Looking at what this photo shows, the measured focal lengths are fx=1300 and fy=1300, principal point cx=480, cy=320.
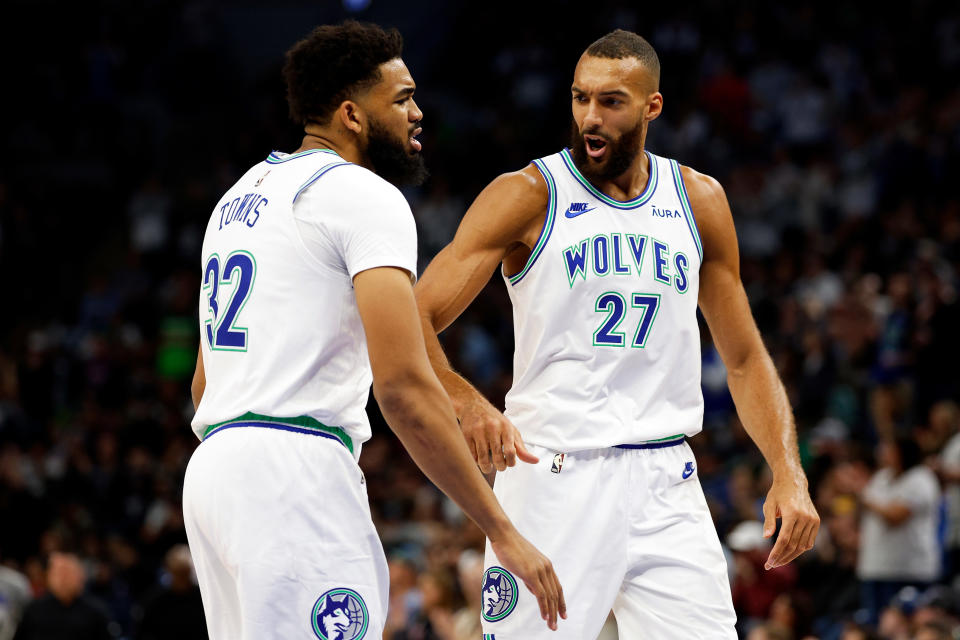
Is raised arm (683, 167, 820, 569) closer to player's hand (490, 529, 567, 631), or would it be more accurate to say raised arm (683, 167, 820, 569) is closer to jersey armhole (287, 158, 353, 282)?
player's hand (490, 529, 567, 631)

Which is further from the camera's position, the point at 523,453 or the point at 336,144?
the point at 523,453

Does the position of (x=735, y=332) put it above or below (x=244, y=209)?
below

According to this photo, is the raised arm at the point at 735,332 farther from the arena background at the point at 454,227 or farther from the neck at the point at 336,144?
the arena background at the point at 454,227

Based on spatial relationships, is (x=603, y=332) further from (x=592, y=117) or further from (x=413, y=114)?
(x=413, y=114)

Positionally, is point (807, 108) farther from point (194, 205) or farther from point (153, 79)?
point (153, 79)

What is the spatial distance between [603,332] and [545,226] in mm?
473

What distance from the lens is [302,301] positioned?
150 inches

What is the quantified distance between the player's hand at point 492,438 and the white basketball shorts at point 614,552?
26cm

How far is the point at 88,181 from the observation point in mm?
20609

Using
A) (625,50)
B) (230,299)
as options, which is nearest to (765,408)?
(625,50)

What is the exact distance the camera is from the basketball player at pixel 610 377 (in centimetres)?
475

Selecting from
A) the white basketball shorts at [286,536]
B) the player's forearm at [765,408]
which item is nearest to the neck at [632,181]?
the player's forearm at [765,408]

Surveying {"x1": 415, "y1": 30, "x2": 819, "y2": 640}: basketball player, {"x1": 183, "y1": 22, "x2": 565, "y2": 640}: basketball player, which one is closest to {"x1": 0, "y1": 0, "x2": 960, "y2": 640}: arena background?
{"x1": 415, "y1": 30, "x2": 819, "y2": 640}: basketball player

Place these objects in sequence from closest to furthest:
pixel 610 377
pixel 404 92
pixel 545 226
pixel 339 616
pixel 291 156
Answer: pixel 339 616, pixel 291 156, pixel 404 92, pixel 610 377, pixel 545 226
